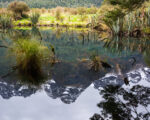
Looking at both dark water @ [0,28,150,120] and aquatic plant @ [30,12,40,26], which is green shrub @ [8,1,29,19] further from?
dark water @ [0,28,150,120]

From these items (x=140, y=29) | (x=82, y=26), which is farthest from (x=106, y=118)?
(x=82, y=26)

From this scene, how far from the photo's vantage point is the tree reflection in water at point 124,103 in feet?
9.89

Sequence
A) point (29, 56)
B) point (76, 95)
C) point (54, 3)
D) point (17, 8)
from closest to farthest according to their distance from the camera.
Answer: point (76, 95)
point (29, 56)
point (17, 8)
point (54, 3)

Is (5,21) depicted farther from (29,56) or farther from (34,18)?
(29,56)

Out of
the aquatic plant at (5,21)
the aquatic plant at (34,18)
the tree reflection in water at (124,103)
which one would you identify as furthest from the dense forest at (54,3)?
the tree reflection in water at (124,103)

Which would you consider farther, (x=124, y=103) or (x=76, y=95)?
(x=76, y=95)

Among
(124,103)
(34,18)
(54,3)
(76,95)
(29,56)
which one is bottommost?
(34,18)

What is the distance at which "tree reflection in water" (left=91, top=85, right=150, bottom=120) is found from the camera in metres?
3.02

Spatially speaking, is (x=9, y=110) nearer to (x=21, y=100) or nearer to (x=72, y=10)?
(x=21, y=100)

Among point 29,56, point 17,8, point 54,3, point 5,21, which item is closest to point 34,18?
point 5,21

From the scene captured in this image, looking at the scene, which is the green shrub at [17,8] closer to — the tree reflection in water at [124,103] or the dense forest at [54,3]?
the tree reflection in water at [124,103]

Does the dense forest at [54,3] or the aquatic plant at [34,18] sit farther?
the dense forest at [54,3]

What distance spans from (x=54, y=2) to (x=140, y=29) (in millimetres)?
106388

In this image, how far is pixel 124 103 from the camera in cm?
347
